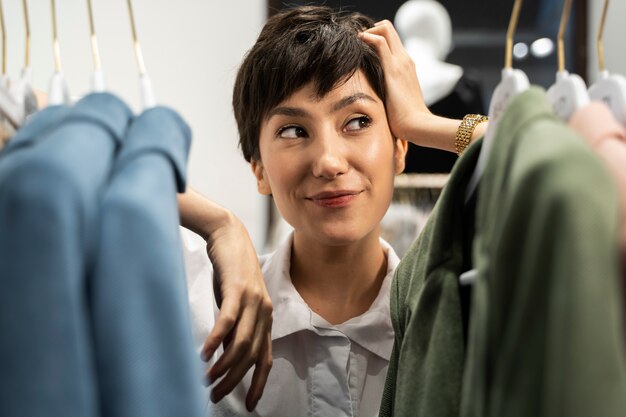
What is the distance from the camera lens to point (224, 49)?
2.29m

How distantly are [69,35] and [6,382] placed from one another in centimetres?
196

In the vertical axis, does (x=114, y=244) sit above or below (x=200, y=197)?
above

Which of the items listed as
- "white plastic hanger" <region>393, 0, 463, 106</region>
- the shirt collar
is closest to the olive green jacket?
the shirt collar

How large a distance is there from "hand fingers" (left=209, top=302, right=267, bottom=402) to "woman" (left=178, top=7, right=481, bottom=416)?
0.87 ft

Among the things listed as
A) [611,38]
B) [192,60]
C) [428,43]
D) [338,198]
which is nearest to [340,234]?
[338,198]

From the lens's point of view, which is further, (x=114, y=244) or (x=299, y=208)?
(x=299, y=208)

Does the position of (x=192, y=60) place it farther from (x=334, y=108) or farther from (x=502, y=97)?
(x=502, y=97)

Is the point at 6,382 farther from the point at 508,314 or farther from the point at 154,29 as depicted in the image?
the point at 154,29

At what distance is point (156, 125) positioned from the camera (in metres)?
0.55

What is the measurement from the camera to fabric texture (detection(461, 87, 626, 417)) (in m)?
0.37

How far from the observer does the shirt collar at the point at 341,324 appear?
1.06 metres

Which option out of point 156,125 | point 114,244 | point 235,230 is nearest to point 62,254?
point 114,244

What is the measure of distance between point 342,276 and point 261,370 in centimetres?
33

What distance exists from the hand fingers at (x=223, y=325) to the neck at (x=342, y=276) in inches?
14.3
